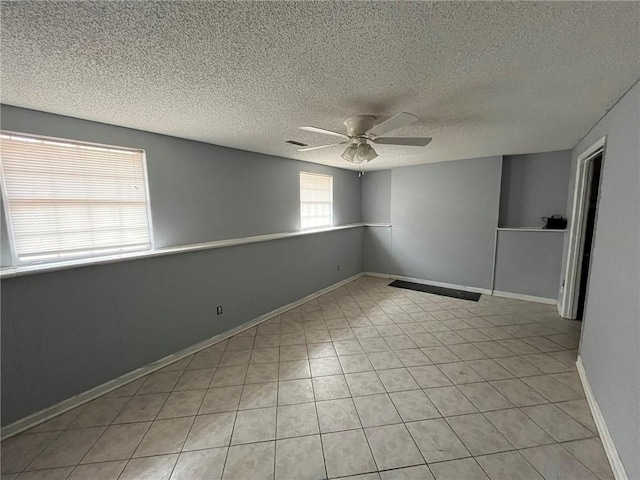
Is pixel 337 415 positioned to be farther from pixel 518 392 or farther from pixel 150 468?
pixel 518 392

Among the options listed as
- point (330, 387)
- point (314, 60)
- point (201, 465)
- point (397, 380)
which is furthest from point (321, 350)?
point (314, 60)

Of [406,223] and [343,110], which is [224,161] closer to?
[343,110]

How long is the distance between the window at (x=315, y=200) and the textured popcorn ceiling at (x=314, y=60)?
2198 millimetres

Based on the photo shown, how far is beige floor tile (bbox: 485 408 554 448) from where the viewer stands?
1642mm

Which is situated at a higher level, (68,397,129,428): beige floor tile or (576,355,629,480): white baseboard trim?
(576,355,629,480): white baseboard trim

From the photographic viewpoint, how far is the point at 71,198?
210 centimetres

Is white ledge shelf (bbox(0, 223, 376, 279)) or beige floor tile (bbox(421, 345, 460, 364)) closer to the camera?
white ledge shelf (bbox(0, 223, 376, 279))

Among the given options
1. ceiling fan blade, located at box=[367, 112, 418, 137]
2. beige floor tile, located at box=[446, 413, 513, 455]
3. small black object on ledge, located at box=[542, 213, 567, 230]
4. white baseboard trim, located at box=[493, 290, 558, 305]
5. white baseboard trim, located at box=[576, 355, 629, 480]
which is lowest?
beige floor tile, located at box=[446, 413, 513, 455]

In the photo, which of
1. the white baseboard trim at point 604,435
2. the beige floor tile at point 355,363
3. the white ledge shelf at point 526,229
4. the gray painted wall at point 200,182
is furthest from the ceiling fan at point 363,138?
the white ledge shelf at point 526,229

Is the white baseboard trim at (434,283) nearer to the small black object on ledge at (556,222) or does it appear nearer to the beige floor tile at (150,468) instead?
the small black object on ledge at (556,222)

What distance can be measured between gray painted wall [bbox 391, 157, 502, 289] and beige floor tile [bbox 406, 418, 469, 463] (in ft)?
10.8

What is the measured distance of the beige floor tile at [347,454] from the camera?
1493mm

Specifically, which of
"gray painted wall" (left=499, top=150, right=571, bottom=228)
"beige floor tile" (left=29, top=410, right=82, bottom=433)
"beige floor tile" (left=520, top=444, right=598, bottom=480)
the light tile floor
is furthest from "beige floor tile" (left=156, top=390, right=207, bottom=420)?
"gray painted wall" (left=499, top=150, right=571, bottom=228)

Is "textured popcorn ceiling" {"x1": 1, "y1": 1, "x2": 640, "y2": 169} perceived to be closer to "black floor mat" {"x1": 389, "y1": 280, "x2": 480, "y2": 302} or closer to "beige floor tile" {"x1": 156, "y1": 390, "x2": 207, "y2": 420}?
"beige floor tile" {"x1": 156, "y1": 390, "x2": 207, "y2": 420}
